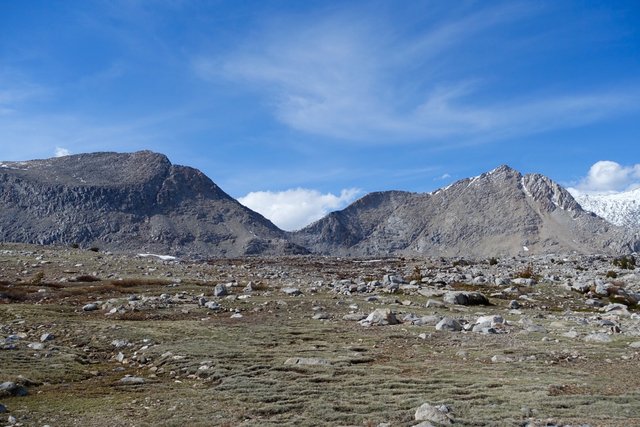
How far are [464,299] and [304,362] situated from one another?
21113mm

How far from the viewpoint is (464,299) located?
3616 centimetres

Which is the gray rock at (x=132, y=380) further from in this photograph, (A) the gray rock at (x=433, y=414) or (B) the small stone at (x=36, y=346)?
(A) the gray rock at (x=433, y=414)

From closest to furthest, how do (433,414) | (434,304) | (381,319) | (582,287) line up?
(433,414)
(381,319)
(434,304)
(582,287)

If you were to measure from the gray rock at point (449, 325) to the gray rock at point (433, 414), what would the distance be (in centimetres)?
1157

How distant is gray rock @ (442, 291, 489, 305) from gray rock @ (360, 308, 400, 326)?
10.4m

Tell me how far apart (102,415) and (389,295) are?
28653 mm

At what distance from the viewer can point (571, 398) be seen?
13414 mm

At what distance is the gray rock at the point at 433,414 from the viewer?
11938 mm

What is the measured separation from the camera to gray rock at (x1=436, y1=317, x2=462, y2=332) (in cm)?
2395

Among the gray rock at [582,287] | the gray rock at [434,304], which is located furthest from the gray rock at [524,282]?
the gray rock at [434,304]

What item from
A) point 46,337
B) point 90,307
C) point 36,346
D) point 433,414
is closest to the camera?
point 433,414

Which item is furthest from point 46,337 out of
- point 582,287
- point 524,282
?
point 524,282

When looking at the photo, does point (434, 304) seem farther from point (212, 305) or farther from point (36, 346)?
point (36, 346)

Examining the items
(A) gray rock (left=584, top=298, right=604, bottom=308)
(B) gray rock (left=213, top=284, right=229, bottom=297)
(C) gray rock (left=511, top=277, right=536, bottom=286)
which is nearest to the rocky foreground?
(B) gray rock (left=213, top=284, right=229, bottom=297)
